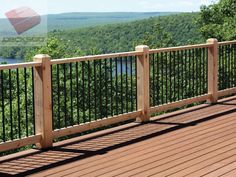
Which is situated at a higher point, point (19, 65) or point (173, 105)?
point (19, 65)

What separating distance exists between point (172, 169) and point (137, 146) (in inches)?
46.2

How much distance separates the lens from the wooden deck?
5570 mm

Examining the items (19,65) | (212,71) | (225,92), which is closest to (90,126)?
(19,65)

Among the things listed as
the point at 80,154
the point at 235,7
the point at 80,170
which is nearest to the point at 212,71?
the point at 80,154

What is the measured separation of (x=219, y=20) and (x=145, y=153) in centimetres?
3218

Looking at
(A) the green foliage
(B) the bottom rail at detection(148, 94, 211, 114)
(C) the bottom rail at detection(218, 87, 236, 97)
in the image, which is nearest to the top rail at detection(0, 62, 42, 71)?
(B) the bottom rail at detection(148, 94, 211, 114)

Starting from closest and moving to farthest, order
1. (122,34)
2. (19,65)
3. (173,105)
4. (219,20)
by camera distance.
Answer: (19,65), (173,105), (219,20), (122,34)

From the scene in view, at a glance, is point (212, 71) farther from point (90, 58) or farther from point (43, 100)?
point (43, 100)

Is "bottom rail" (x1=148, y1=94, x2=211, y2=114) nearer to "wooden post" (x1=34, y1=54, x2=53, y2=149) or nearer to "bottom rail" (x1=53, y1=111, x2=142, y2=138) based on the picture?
"bottom rail" (x1=53, y1=111, x2=142, y2=138)

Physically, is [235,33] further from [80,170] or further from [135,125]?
→ [80,170]

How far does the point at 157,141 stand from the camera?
6945 mm

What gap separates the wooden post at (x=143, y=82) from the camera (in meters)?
8.18

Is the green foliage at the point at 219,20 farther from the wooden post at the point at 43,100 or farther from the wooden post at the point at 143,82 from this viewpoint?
the wooden post at the point at 43,100

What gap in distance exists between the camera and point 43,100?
21.7 feet
